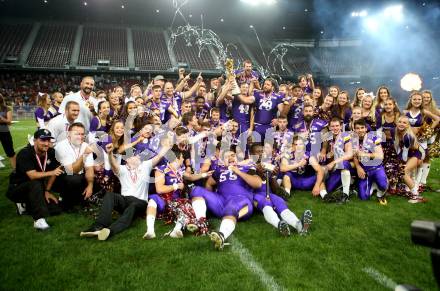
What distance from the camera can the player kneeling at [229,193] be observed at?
452 centimetres

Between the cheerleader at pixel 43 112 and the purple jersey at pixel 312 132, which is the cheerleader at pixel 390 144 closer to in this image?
the purple jersey at pixel 312 132

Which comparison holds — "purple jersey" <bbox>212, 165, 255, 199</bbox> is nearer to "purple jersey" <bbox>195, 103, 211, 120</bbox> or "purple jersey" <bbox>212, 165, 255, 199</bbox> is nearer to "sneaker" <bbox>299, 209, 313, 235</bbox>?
"sneaker" <bbox>299, 209, 313, 235</bbox>

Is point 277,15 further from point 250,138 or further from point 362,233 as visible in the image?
point 362,233

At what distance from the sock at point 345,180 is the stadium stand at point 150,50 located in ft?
100

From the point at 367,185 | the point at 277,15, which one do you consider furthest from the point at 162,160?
the point at 277,15

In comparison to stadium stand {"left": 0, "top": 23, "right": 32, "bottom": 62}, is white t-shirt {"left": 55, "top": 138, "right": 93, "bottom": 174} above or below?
below

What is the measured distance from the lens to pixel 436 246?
1491 millimetres

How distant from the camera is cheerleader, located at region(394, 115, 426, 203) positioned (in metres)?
5.98

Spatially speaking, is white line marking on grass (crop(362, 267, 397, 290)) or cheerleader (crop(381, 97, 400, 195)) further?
cheerleader (crop(381, 97, 400, 195))

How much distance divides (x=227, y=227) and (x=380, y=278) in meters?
1.75

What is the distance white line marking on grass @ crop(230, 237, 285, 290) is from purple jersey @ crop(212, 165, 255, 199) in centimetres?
87

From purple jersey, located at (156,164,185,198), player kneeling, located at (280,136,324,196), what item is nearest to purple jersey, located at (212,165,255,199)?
purple jersey, located at (156,164,185,198)

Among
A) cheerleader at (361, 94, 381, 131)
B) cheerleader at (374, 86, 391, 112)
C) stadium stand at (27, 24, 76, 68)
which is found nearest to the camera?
cheerleader at (361, 94, 381, 131)

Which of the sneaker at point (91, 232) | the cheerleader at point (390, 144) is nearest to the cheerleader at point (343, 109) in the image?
the cheerleader at point (390, 144)
